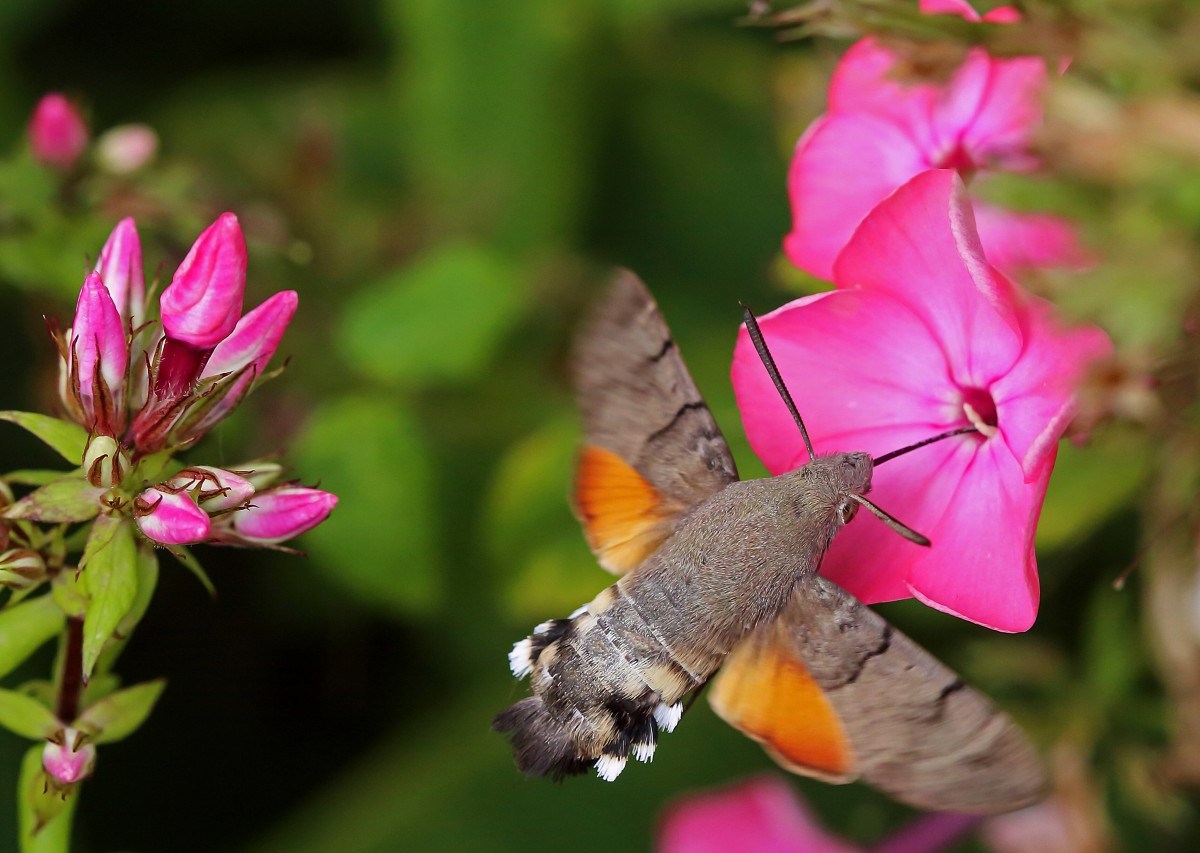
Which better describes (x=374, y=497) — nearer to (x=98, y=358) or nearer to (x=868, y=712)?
(x=98, y=358)

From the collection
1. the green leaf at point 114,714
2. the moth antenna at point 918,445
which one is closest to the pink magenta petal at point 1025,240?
the moth antenna at point 918,445

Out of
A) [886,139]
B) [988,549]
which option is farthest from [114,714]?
[886,139]

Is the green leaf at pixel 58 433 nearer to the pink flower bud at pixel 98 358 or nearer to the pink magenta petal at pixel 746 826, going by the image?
the pink flower bud at pixel 98 358

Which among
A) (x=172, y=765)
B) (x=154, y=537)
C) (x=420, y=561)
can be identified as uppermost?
(x=154, y=537)

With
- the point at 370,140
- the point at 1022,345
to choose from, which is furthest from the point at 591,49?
the point at 1022,345

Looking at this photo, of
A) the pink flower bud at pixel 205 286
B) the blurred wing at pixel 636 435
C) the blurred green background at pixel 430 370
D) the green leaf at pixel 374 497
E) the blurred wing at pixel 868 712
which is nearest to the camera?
the blurred wing at pixel 868 712

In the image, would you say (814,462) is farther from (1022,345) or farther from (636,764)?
(636,764)
